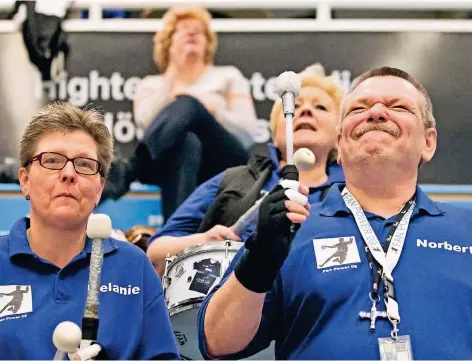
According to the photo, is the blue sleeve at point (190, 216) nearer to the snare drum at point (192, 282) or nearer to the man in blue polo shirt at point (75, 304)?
the snare drum at point (192, 282)

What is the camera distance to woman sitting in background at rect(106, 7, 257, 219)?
418 cm

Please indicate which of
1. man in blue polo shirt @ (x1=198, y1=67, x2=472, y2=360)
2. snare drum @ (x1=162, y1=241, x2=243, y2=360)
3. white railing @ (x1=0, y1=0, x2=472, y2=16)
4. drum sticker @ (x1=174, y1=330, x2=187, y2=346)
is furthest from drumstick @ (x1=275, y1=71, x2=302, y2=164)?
white railing @ (x1=0, y1=0, x2=472, y2=16)

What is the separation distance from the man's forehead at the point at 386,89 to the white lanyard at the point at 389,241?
290mm

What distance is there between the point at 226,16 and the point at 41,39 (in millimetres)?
927

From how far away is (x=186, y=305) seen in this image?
2891 mm

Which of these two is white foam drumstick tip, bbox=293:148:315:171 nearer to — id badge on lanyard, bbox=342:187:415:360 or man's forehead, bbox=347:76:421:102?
id badge on lanyard, bbox=342:187:415:360

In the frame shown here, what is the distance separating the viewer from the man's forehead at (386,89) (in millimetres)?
2488

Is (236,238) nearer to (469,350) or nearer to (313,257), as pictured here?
(313,257)

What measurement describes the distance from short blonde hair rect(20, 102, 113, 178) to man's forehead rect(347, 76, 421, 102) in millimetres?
690

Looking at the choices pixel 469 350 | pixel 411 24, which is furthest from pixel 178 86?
pixel 469 350

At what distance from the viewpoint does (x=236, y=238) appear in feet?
9.96

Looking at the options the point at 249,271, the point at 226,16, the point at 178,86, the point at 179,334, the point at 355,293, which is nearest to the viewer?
the point at 249,271

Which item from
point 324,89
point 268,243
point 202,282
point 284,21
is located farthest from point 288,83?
point 284,21

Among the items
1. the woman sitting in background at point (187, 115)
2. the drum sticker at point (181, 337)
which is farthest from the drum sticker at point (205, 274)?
the woman sitting in background at point (187, 115)
